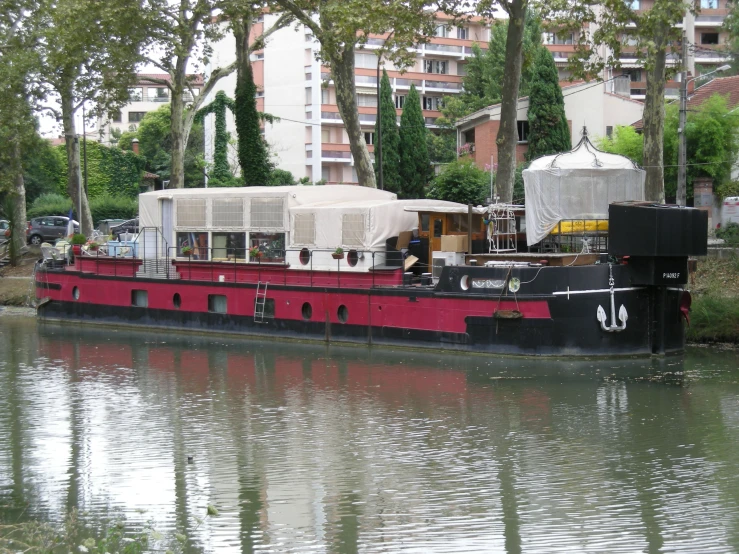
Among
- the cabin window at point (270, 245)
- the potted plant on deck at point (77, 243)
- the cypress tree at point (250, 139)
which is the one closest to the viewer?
the cabin window at point (270, 245)

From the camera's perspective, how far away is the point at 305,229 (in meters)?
29.0

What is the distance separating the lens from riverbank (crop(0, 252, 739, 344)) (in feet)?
87.2

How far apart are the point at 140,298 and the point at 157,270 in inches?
49.6

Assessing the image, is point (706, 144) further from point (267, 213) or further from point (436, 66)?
point (436, 66)

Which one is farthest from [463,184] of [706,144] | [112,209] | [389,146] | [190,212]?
[112,209]

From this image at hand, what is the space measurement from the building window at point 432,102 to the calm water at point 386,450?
5711 cm

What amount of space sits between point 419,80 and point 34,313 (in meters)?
47.0

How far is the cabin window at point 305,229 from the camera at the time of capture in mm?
28875

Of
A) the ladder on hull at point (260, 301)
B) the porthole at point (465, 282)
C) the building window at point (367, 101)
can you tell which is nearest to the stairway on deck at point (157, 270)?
the ladder on hull at point (260, 301)

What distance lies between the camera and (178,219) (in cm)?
3219

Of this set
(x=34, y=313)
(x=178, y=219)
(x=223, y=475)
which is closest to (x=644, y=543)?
(x=223, y=475)

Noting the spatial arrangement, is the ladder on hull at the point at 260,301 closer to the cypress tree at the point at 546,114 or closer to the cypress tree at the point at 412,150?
the cypress tree at the point at 546,114

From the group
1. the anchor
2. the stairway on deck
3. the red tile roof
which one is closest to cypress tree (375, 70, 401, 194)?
the red tile roof

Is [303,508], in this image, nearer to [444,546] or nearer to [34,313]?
[444,546]
